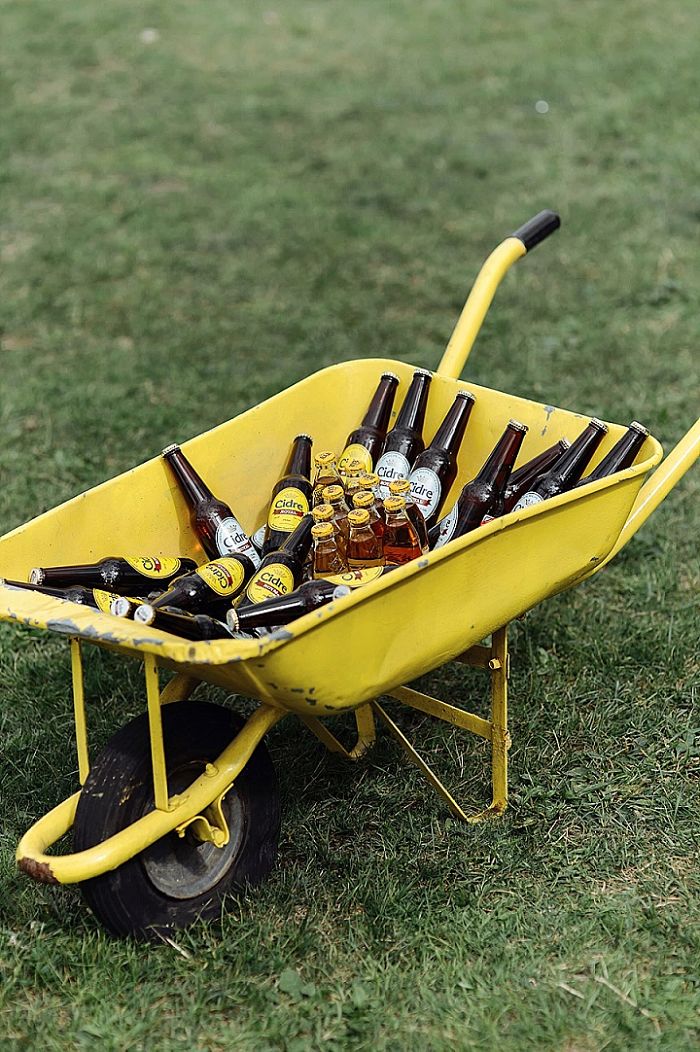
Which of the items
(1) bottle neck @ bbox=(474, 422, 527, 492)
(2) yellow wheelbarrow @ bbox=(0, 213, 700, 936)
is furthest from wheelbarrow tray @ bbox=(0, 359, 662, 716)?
(1) bottle neck @ bbox=(474, 422, 527, 492)

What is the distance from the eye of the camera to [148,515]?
10.0 feet

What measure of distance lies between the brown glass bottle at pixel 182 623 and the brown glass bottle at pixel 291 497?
0.44 metres

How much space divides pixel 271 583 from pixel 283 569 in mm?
68

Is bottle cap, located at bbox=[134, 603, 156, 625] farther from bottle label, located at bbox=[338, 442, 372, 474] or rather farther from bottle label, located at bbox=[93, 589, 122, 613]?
bottle label, located at bbox=[338, 442, 372, 474]

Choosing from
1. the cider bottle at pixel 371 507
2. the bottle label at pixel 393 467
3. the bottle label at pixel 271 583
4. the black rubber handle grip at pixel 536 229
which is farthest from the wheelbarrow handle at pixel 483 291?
the bottle label at pixel 271 583

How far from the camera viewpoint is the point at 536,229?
3.77 m

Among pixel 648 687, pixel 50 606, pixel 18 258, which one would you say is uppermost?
pixel 50 606

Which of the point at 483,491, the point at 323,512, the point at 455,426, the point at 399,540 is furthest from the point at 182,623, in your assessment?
the point at 455,426

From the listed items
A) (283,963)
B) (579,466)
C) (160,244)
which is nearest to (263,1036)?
(283,963)

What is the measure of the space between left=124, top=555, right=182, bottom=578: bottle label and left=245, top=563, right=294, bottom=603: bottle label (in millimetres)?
231

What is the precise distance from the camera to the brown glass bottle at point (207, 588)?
110 inches

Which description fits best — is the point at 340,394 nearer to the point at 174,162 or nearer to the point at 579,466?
the point at 579,466

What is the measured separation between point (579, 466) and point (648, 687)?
2.70 ft

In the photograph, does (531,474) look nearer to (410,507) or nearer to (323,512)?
(410,507)
